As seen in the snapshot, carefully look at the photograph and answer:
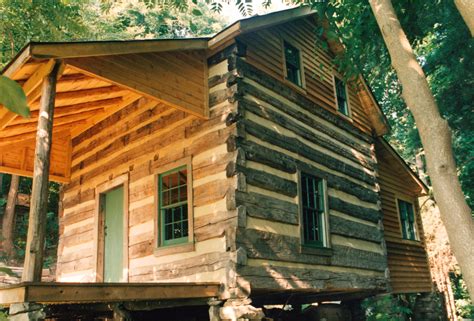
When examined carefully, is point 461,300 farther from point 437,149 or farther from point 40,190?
point 40,190

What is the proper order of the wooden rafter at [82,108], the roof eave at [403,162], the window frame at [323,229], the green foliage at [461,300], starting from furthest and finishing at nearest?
the green foliage at [461,300]
the roof eave at [403,162]
the wooden rafter at [82,108]
the window frame at [323,229]

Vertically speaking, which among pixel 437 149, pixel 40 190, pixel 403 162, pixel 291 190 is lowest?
pixel 40 190

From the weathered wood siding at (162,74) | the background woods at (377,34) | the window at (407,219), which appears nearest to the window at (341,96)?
the background woods at (377,34)

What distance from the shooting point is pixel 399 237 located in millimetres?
13648

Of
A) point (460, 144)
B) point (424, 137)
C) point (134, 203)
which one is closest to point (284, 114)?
point (134, 203)

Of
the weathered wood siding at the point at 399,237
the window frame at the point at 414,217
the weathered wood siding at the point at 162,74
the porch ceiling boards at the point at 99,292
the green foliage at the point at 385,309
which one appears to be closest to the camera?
the porch ceiling boards at the point at 99,292

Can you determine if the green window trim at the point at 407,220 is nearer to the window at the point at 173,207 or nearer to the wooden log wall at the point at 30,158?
the window at the point at 173,207

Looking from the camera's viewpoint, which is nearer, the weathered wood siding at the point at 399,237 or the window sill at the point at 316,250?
the window sill at the point at 316,250

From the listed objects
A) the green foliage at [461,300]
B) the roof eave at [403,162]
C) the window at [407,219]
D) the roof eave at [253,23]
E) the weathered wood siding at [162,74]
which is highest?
the roof eave at [253,23]

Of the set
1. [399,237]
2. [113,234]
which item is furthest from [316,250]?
[399,237]

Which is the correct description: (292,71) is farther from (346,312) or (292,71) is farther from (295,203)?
(346,312)

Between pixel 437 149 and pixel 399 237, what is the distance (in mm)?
10074

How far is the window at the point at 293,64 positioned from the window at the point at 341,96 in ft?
6.59

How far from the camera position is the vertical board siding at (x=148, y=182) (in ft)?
23.8
